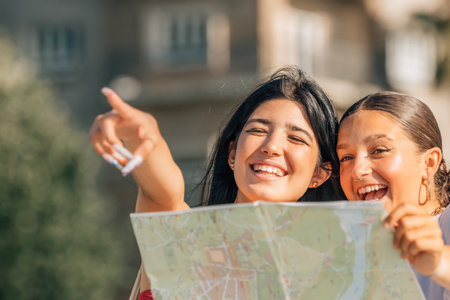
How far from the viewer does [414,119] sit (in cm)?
228

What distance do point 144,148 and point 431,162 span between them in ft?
2.82

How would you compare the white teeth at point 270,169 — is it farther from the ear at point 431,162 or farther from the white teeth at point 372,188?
the ear at point 431,162

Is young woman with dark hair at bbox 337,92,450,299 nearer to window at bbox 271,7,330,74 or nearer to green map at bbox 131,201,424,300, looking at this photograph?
green map at bbox 131,201,424,300

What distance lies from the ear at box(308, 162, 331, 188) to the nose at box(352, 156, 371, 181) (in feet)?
0.75

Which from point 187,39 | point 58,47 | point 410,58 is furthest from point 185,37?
point 410,58

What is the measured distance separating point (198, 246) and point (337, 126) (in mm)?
751

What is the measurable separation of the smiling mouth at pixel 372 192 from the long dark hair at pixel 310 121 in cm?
24

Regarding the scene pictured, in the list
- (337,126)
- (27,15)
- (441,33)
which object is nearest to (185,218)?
(337,126)

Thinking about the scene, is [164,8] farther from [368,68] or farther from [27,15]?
[368,68]

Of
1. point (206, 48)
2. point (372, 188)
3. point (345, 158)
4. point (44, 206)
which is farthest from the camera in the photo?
point (206, 48)

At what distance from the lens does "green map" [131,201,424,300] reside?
67.3 inches

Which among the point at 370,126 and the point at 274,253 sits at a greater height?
the point at 370,126

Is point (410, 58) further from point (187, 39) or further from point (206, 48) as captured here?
point (187, 39)

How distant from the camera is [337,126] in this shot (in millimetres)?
2441
